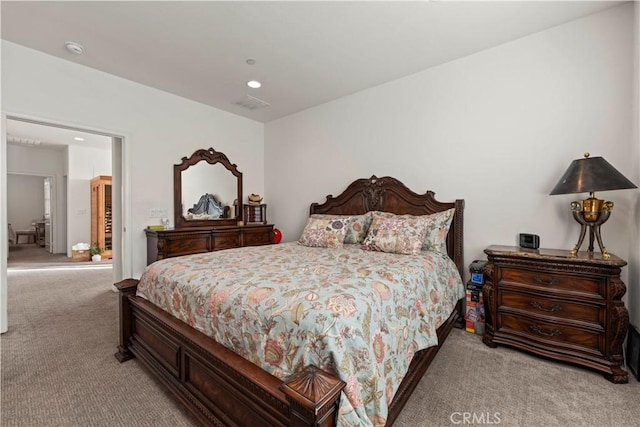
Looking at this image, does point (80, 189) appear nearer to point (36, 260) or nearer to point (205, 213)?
point (36, 260)

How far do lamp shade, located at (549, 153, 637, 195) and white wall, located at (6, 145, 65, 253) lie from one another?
995cm

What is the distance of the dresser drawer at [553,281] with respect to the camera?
2.01 meters

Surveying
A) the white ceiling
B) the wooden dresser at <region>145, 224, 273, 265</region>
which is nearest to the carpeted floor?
the wooden dresser at <region>145, 224, 273, 265</region>

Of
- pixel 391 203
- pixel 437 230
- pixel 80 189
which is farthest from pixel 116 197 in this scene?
pixel 80 189

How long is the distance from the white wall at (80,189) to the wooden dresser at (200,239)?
192 inches

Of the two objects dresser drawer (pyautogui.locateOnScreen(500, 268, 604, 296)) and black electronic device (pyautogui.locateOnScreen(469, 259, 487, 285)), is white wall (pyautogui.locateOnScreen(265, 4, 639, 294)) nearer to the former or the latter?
black electronic device (pyautogui.locateOnScreen(469, 259, 487, 285))

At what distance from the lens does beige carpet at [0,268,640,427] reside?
1566 mm

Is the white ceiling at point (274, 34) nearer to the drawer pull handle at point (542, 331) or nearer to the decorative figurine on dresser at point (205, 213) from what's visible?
the decorative figurine on dresser at point (205, 213)

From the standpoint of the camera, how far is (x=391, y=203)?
135 inches

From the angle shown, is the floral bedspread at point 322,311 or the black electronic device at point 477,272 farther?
the black electronic device at point 477,272

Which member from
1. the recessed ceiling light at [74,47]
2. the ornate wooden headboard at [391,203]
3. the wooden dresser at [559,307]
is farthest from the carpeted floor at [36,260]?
the wooden dresser at [559,307]

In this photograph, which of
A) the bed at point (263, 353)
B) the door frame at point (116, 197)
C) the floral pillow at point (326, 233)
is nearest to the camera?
the bed at point (263, 353)

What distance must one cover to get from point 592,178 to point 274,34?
2.76 m

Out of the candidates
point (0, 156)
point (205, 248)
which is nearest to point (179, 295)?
point (205, 248)
